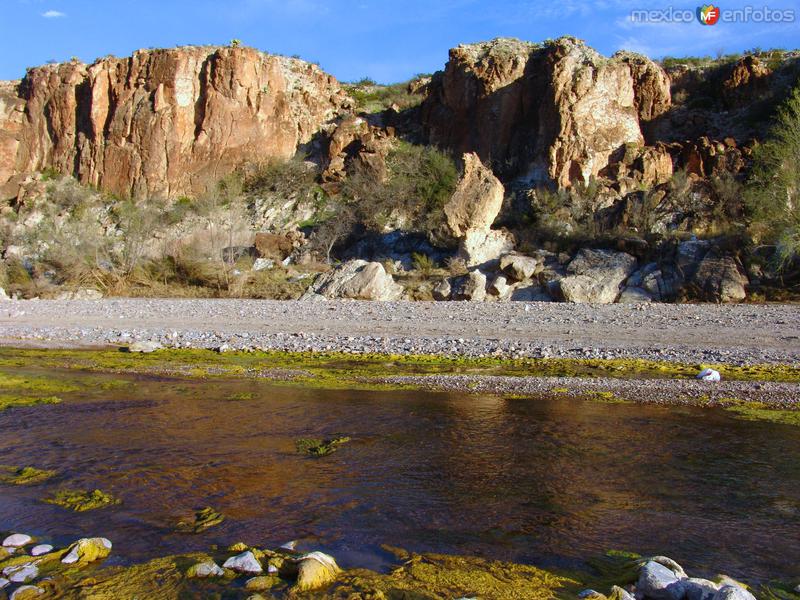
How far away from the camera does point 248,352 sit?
13.6m

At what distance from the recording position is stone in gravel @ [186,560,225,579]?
4.12 m

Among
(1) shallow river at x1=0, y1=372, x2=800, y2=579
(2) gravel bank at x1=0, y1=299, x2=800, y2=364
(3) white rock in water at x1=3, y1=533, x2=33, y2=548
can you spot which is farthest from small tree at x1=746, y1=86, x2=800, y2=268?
(3) white rock in water at x1=3, y1=533, x2=33, y2=548

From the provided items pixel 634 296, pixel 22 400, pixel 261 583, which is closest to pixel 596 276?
pixel 634 296

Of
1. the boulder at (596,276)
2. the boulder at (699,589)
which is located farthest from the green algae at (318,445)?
the boulder at (596,276)

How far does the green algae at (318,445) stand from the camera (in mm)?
6847

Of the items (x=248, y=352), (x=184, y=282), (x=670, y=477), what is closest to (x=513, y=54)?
(x=184, y=282)

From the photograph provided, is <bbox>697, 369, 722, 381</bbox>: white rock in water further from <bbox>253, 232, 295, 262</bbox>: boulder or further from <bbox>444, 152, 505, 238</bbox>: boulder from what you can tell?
<bbox>253, 232, 295, 262</bbox>: boulder

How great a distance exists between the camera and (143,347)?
14.0 m

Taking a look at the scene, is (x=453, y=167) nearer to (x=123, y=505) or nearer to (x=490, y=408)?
(x=490, y=408)

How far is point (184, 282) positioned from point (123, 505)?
80.2ft

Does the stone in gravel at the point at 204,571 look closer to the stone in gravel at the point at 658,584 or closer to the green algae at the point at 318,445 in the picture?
the green algae at the point at 318,445

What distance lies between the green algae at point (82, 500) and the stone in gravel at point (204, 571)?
1.64 m

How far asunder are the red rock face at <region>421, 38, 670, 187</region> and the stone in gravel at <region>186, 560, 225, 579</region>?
2849 cm

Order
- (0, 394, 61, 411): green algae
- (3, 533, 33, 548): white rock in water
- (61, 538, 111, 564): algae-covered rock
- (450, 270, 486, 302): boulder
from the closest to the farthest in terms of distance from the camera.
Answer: (61, 538, 111, 564): algae-covered rock
(3, 533, 33, 548): white rock in water
(0, 394, 61, 411): green algae
(450, 270, 486, 302): boulder
